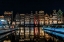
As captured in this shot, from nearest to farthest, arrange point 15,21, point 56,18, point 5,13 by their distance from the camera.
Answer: point 5,13 < point 15,21 < point 56,18

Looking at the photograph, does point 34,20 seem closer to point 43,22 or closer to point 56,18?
point 43,22

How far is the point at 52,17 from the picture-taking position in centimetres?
19725

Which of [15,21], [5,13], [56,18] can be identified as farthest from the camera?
[56,18]

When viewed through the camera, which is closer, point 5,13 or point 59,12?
point 5,13

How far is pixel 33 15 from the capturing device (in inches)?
7618

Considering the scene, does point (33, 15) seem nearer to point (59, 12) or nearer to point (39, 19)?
point (39, 19)

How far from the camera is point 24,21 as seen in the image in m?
194

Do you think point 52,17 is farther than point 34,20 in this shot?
Yes

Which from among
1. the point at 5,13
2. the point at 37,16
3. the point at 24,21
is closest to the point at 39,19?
the point at 37,16

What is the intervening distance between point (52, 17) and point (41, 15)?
13.0 m

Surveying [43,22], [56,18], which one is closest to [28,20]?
[43,22]

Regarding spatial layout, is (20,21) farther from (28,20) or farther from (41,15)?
(41,15)

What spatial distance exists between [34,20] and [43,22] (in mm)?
10075

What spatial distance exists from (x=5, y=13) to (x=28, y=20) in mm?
33686
